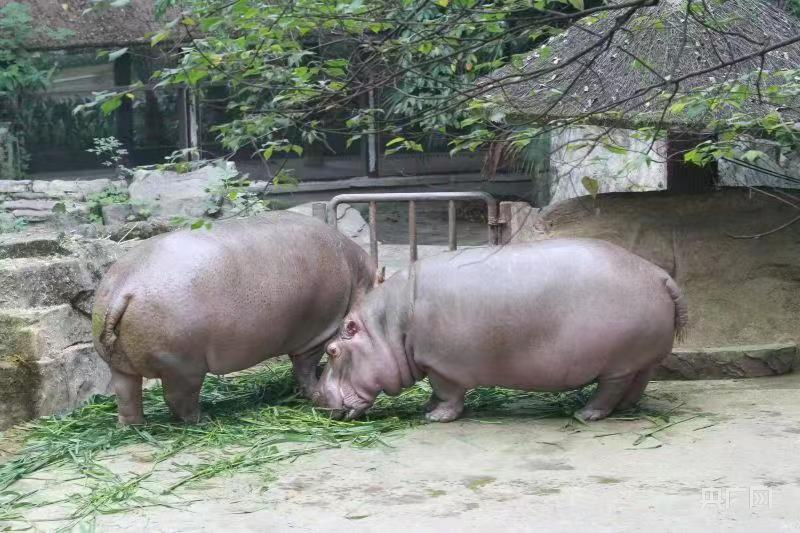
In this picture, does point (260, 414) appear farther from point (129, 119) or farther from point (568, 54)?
point (129, 119)

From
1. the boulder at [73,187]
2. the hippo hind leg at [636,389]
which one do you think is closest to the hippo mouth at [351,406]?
the hippo hind leg at [636,389]

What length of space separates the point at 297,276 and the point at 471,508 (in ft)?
6.37

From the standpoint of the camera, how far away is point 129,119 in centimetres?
1270

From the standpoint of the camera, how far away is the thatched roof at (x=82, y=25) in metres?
11.4

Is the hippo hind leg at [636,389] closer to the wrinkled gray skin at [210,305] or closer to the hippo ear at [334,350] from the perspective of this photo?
the hippo ear at [334,350]

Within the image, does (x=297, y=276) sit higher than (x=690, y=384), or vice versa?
(x=297, y=276)

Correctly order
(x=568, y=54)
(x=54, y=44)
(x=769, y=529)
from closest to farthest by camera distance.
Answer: (x=769, y=529), (x=568, y=54), (x=54, y=44)

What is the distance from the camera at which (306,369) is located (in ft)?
19.3

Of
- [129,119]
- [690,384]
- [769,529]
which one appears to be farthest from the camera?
[129,119]

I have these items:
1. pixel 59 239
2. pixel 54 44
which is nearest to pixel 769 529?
pixel 59 239

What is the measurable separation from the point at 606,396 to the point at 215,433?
1.94 meters

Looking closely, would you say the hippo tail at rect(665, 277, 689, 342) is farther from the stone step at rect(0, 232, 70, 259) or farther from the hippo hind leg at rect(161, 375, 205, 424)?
the stone step at rect(0, 232, 70, 259)

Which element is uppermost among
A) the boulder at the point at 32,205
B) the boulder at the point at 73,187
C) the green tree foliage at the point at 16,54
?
the green tree foliage at the point at 16,54

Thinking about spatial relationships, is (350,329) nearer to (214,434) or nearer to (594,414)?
(214,434)
